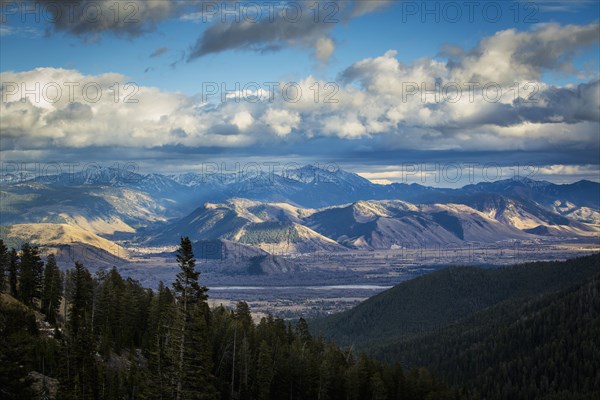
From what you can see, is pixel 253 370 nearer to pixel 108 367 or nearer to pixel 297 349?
pixel 297 349

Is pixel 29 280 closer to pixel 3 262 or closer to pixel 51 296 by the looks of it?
pixel 3 262

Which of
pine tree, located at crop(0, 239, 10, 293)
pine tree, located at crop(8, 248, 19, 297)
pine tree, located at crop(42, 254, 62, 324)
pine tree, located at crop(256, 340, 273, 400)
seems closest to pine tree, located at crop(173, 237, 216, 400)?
pine tree, located at crop(256, 340, 273, 400)

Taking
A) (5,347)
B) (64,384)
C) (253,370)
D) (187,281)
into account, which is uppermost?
(187,281)

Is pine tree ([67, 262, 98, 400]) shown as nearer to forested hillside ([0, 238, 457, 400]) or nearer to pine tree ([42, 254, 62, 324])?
forested hillside ([0, 238, 457, 400])

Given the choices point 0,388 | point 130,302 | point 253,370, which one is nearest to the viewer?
point 0,388

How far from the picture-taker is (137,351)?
11494 cm

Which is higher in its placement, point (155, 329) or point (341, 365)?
point (155, 329)

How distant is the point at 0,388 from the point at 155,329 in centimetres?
5912

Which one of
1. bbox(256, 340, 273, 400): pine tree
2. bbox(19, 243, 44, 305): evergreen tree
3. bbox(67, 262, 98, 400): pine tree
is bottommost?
bbox(256, 340, 273, 400): pine tree

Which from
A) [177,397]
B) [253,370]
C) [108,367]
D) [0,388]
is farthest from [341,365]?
[0,388]

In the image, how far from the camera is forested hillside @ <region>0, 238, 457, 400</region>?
83188 mm

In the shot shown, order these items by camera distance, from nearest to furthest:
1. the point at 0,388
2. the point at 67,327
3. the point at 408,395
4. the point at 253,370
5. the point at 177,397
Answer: the point at 0,388
the point at 177,397
the point at 67,327
the point at 253,370
the point at 408,395

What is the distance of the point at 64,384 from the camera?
71500 millimetres

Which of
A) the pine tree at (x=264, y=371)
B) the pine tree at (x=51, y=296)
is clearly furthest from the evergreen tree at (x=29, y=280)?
the pine tree at (x=264, y=371)
